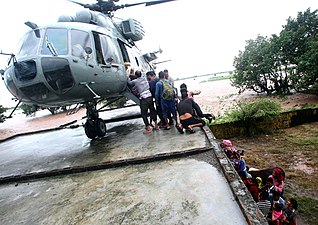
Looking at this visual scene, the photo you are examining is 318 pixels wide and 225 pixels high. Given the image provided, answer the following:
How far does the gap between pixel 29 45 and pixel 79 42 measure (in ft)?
3.25

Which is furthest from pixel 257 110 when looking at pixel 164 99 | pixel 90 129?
pixel 90 129

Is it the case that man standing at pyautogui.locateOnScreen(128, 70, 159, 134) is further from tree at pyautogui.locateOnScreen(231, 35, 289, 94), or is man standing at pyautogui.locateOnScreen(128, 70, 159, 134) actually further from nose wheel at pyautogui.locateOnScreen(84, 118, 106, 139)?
tree at pyautogui.locateOnScreen(231, 35, 289, 94)

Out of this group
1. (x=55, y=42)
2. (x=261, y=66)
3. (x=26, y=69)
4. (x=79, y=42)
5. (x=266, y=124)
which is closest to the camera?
(x=26, y=69)

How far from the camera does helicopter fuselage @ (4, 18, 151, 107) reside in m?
4.39

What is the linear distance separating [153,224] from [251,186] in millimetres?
2188

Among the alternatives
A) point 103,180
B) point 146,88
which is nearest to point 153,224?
point 103,180

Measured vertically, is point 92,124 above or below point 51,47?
below

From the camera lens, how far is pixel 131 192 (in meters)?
3.07

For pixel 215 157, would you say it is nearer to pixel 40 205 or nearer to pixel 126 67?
pixel 40 205

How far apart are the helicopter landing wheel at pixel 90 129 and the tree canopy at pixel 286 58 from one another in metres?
12.0

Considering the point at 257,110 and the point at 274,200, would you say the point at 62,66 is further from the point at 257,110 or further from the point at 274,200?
the point at 257,110

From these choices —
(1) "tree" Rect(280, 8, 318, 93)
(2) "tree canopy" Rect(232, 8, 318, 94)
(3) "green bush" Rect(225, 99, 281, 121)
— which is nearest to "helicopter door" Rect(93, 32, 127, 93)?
(3) "green bush" Rect(225, 99, 281, 121)

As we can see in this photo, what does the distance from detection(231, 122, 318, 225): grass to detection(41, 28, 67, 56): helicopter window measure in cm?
551

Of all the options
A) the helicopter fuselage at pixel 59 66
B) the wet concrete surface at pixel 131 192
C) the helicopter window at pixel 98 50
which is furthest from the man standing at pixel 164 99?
the helicopter window at pixel 98 50
